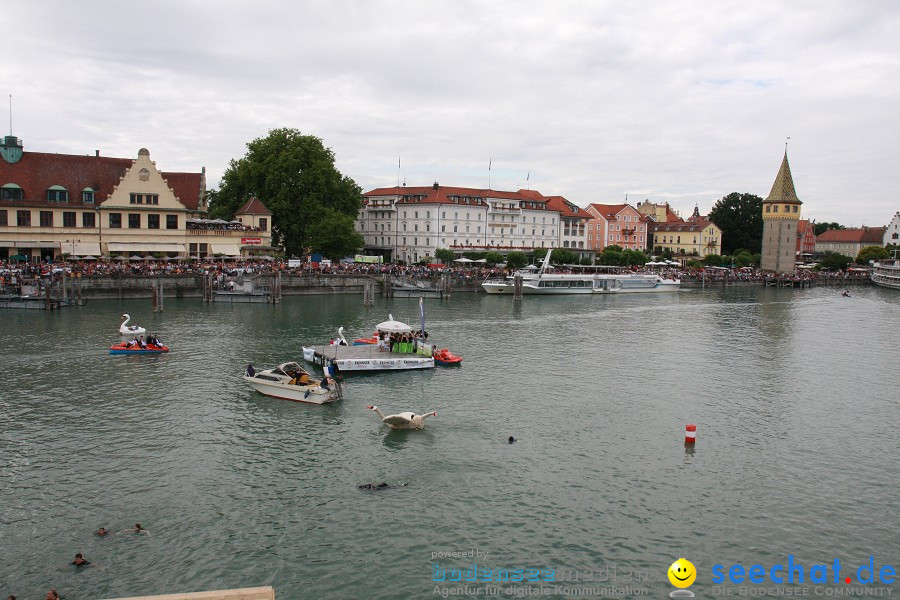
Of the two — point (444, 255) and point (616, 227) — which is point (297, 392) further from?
point (616, 227)

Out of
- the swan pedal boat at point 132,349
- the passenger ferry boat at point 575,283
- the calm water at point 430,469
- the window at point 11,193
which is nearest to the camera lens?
the calm water at point 430,469

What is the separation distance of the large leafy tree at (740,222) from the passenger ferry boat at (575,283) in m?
52.0

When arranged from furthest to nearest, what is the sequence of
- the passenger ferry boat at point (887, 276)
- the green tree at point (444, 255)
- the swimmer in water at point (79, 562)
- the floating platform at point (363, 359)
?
the passenger ferry boat at point (887, 276) → the green tree at point (444, 255) → the floating platform at point (363, 359) → the swimmer in water at point (79, 562)

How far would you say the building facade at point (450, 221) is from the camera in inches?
4075

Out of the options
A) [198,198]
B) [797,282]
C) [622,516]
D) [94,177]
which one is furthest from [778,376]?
[797,282]

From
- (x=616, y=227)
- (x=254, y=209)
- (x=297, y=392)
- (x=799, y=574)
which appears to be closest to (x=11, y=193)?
(x=254, y=209)

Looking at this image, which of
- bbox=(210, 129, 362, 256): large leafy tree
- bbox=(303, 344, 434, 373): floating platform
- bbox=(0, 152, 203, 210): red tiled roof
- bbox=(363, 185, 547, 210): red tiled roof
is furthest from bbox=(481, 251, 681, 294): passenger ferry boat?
bbox=(303, 344, 434, 373): floating platform

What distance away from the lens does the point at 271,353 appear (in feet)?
121

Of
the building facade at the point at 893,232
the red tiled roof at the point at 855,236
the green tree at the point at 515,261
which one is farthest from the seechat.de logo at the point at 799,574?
the red tiled roof at the point at 855,236

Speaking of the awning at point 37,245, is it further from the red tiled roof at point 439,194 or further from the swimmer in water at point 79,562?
the swimmer in water at point 79,562

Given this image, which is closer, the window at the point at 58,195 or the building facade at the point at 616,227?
the window at the point at 58,195

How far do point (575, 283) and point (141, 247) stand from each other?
52.4 meters

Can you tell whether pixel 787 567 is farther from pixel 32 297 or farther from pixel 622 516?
pixel 32 297

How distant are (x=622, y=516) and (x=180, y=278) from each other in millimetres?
55440
